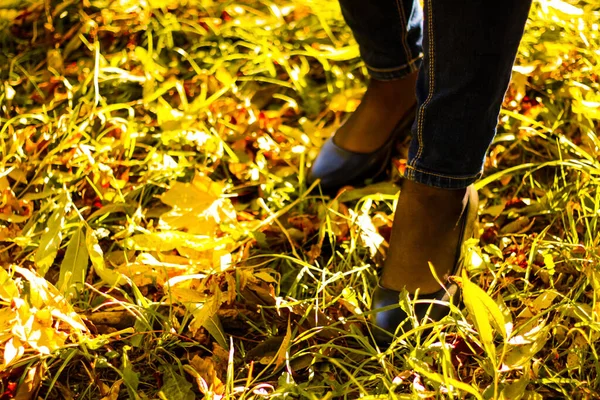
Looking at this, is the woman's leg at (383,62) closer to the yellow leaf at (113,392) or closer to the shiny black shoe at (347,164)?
the shiny black shoe at (347,164)

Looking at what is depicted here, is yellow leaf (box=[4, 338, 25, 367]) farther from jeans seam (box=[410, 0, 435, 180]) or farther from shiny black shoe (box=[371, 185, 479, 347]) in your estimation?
jeans seam (box=[410, 0, 435, 180])

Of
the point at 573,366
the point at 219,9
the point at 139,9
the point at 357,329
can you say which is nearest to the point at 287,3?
the point at 219,9

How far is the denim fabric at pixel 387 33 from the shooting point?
48.5 inches

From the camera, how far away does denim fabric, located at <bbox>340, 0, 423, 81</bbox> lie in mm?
1232

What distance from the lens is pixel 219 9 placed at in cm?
193

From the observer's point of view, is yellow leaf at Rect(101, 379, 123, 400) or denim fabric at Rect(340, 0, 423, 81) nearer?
yellow leaf at Rect(101, 379, 123, 400)

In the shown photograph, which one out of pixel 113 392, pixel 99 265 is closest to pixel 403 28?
pixel 99 265

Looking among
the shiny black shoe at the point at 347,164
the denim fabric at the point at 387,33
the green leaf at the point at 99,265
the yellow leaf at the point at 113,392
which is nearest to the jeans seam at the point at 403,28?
the denim fabric at the point at 387,33

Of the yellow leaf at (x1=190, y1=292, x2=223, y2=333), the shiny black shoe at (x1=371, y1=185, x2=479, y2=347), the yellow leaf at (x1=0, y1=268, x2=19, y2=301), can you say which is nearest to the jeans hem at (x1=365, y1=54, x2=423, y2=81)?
the shiny black shoe at (x1=371, y1=185, x2=479, y2=347)

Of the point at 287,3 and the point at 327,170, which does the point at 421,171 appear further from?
the point at 287,3

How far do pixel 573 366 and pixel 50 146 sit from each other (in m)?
1.24

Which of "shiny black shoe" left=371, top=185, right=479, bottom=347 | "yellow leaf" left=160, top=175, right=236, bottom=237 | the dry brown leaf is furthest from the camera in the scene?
"yellow leaf" left=160, top=175, right=236, bottom=237

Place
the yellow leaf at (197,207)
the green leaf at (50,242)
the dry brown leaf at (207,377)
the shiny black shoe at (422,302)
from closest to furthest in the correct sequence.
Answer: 1. the dry brown leaf at (207,377)
2. the shiny black shoe at (422,302)
3. the green leaf at (50,242)
4. the yellow leaf at (197,207)

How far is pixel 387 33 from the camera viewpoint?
4.17ft
